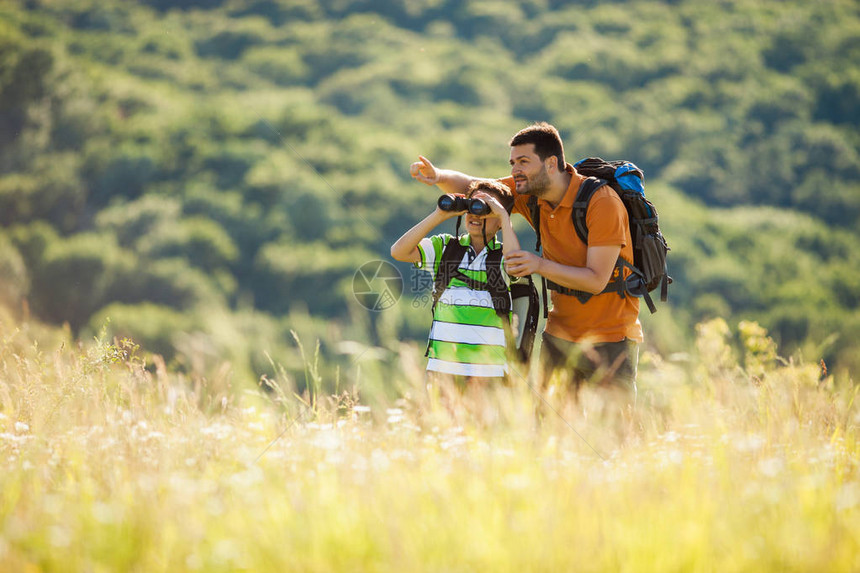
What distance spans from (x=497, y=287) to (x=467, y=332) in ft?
0.88

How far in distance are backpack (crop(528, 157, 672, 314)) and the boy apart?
364 millimetres

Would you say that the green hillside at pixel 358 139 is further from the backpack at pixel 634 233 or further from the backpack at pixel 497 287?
the backpack at pixel 634 233

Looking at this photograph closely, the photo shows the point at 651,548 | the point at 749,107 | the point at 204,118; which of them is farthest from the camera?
the point at 204,118

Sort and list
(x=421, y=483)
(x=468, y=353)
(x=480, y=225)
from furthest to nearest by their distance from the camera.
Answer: (x=480, y=225)
(x=468, y=353)
(x=421, y=483)

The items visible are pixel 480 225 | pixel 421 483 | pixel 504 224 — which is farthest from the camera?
pixel 480 225

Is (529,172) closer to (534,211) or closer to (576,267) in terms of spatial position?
(534,211)

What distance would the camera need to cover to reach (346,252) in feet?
156

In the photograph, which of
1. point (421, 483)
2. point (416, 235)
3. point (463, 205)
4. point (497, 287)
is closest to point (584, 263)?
point (497, 287)

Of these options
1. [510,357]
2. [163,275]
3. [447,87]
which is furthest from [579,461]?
[447,87]

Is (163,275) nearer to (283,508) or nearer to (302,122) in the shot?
(302,122)

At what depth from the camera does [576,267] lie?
331 centimetres

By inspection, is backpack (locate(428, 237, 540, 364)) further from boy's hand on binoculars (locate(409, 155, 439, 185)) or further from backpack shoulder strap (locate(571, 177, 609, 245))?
boy's hand on binoculars (locate(409, 155, 439, 185))

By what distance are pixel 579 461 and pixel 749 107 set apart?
203 ft

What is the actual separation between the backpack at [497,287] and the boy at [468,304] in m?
0.01
